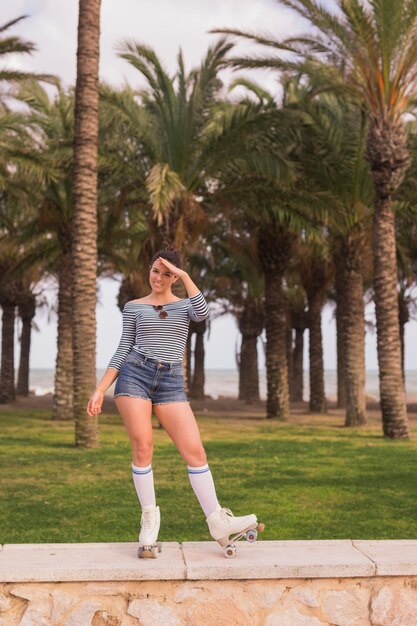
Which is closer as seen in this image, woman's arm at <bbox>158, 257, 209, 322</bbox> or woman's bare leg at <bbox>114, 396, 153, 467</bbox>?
woman's bare leg at <bbox>114, 396, 153, 467</bbox>

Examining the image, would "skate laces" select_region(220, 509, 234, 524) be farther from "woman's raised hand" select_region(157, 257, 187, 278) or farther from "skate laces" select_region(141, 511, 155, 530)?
"woman's raised hand" select_region(157, 257, 187, 278)

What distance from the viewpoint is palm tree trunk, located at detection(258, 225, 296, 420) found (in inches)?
939

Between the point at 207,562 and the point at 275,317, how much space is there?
64.0 ft

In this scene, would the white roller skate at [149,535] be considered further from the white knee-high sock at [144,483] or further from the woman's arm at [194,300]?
the woman's arm at [194,300]

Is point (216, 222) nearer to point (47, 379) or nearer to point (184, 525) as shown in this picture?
point (184, 525)

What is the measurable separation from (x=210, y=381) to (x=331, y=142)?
4190 inches

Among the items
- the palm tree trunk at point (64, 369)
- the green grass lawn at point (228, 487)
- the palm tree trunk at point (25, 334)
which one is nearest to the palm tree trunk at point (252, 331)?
the palm tree trunk at point (25, 334)

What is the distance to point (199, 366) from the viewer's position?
3659 cm

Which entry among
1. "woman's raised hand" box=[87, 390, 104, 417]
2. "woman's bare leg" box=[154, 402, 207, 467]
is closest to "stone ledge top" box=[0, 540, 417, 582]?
"woman's bare leg" box=[154, 402, 207, 467]

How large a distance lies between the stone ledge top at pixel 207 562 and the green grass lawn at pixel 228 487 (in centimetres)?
270

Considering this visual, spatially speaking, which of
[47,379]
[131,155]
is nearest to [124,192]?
[131,155]

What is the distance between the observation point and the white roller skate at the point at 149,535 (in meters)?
4.90

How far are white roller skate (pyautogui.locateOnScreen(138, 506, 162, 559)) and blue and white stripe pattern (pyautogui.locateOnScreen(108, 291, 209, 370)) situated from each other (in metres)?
0.99

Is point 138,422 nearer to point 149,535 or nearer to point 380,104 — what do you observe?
point 149,535
